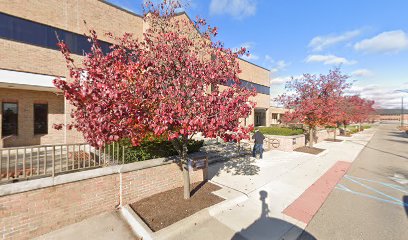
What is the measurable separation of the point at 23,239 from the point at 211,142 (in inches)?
408

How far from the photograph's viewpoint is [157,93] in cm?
398

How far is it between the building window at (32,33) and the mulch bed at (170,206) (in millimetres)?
9842

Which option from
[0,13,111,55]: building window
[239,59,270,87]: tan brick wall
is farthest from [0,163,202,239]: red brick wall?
[239,59,270,87]: tan brick wall

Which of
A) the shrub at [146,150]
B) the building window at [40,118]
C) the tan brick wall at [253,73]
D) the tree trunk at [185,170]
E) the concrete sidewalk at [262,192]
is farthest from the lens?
the tan brick wall at [253,73]

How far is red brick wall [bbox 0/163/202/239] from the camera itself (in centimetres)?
393

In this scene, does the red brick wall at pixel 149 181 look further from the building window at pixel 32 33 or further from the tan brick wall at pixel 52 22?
the tan brick wall at pixel 52 22

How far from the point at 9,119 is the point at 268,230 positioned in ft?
46.2

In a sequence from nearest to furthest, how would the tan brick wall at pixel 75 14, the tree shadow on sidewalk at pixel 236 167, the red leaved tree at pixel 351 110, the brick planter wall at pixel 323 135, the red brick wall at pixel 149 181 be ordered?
the red brick wall at pixel 149 181, the tree shadow on sidewalk at pixel 236 167, the tan brick wall at pixel 75 14, the brick planter wall at pixel 323 135, the red leaved tree at pixel 351 110

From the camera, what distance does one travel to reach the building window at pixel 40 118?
11.4 meters

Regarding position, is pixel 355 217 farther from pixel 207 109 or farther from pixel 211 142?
pixel 211 142

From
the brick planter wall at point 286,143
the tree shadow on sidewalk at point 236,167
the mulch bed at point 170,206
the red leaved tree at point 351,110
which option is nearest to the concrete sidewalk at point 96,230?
the mulch bed at point 170,206

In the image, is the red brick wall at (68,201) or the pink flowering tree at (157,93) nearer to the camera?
the pink flowering tree at (157,93)

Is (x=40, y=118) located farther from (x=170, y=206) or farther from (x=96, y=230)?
(x=170, y=206)

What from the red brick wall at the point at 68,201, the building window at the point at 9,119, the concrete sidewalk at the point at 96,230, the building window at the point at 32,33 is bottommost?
the concrete sidewalk at the point at 96,230
